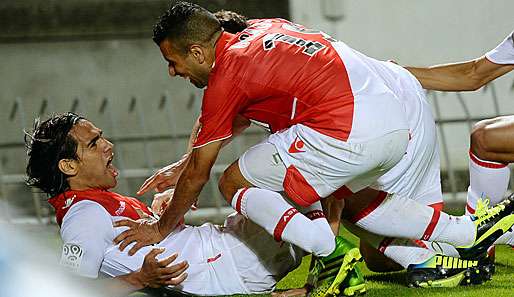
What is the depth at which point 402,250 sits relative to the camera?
14.1 feet

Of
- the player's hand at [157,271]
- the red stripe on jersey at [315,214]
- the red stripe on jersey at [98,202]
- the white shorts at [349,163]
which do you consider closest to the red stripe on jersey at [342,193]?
the white shorts at [349,163]

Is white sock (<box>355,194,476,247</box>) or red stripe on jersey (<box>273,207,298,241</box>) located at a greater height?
red stripe on jersey (<box>273,207,298,241</box>)

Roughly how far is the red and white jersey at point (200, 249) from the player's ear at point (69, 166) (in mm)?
93

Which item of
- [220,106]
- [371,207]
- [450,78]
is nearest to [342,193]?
[371,207]

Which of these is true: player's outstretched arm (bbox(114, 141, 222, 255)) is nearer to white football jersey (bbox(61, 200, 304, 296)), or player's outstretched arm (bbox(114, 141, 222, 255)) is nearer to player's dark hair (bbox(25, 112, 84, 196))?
white football jersey (bbox(61, 200, 304, 296))

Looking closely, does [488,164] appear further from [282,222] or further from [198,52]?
[198,52]

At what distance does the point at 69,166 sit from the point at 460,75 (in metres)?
1.71

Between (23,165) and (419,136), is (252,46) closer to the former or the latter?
(419,136)

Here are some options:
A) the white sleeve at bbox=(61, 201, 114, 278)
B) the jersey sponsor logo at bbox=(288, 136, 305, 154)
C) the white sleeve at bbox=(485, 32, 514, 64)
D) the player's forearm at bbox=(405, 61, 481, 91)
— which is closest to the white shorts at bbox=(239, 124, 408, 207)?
the jersey sponsor logo at bbox=(288, 136, 305, 154)

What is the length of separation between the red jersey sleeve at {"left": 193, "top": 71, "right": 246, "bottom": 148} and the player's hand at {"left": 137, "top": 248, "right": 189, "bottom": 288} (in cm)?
47

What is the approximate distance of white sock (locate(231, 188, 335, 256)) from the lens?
3768mm

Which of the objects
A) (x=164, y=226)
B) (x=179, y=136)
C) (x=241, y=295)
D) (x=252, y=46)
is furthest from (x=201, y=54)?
(x=179, y=136)

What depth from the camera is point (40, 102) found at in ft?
31.0

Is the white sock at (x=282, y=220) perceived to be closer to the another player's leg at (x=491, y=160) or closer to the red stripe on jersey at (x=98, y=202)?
the red stripe on jersey at (x=98, y=202)
